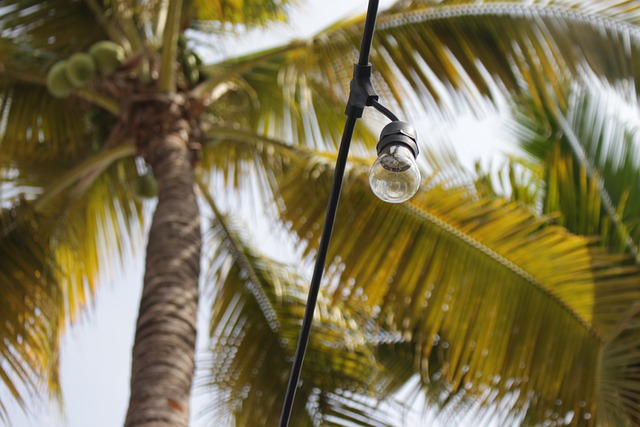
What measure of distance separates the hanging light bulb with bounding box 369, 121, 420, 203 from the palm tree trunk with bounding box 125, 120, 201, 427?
2.03 meters

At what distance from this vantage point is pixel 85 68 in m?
6.17

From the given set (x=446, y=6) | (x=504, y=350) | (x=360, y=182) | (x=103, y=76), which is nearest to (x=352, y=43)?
(x=446, y=6)

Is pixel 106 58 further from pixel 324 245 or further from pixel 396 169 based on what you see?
pixel 396 169

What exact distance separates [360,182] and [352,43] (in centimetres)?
117

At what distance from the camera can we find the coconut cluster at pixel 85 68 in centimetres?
614

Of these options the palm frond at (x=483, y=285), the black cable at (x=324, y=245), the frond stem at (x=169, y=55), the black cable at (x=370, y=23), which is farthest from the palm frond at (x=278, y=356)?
the black cable at (x=370, y=23)

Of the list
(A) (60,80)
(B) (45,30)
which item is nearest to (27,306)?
(A) (60,80)

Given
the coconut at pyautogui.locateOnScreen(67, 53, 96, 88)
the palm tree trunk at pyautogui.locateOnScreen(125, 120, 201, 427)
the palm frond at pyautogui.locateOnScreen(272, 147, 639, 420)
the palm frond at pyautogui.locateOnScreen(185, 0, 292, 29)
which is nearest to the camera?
the palm tree trunk at pyautogui.locateOnScreen(125, 120, 201, 427)

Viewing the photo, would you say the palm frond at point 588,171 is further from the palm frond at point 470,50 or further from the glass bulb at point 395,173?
the glass bulb at point 395,173

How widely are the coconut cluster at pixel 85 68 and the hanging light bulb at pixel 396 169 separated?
12.4ft

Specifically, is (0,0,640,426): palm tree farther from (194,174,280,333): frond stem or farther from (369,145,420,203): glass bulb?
(369,145,420,203): glass bulb

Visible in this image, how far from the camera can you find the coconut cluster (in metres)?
6.14

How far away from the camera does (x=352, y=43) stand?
6750mm

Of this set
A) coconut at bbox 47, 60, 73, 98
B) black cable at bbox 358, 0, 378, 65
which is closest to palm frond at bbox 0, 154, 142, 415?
coconut at bbox 47, 60, 73, 98
